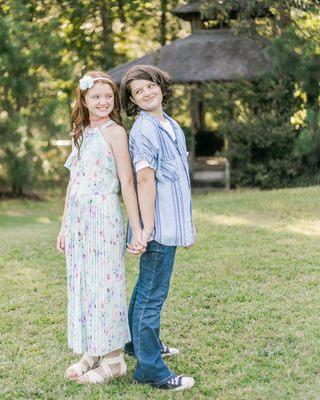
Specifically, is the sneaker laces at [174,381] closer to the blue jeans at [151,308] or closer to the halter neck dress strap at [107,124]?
the blue jeans at [151,308]

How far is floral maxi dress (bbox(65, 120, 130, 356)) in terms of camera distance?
397 cm

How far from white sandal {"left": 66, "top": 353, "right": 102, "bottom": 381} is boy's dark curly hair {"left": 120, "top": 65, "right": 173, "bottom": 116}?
151cm

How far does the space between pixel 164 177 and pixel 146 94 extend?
1.54 feet

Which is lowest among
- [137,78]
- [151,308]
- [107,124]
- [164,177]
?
[151,308]

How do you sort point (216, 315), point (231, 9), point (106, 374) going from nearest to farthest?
point (106, 374), point (216, 315), point (231, 9)

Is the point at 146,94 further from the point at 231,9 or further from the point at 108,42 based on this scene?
the point at 108,42

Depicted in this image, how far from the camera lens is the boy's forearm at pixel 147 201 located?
12.5 ft

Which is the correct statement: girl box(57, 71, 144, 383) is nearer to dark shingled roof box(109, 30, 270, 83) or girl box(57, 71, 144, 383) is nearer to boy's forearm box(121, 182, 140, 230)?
boy's forearm box(121, 182, 140, 230)

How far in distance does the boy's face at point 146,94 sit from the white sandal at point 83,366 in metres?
1.54

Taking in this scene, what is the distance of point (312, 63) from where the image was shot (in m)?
13.3

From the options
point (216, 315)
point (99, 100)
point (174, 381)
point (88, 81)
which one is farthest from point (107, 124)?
point (216, 315)

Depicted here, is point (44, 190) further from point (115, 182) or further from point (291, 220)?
point (115, 182)

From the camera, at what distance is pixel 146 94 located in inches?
153

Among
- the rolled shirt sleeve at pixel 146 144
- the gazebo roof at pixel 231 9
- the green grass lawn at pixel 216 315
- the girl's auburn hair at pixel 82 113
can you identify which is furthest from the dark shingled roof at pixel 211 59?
the rolled shirt sleeve at pixel 146 144
